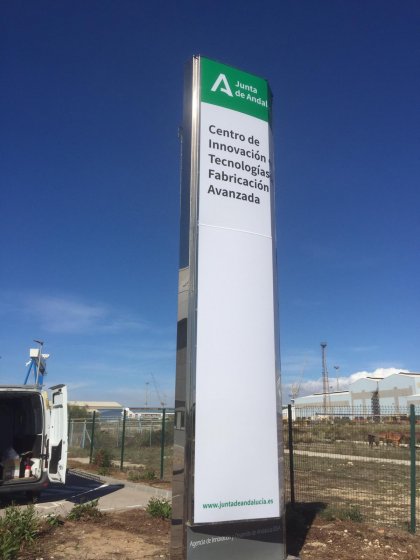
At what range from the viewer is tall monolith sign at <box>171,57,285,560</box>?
15.5 feet

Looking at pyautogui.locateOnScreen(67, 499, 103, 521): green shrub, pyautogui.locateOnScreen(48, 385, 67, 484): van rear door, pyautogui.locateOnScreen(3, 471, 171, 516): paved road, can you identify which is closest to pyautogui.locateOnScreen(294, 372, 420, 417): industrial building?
pyautogui.locateOnScreen(3, 471, 171, 516): paved road

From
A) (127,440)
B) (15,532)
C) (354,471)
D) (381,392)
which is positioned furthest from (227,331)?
(381,392)

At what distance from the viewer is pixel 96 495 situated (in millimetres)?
10727

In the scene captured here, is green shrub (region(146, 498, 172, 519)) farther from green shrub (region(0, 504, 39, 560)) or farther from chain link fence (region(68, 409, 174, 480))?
chain link fence (region(68, 409, 174, 480))

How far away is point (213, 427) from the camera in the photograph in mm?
4812

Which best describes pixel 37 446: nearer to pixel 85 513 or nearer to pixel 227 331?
pixel 85 513

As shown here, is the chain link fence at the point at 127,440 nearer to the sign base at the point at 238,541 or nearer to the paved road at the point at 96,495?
the paved road at the point at 96,495

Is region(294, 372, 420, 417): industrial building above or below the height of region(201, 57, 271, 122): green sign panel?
below

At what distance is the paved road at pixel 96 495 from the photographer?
937cm

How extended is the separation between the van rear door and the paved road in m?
0.65

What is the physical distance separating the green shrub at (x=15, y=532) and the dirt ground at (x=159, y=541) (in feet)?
0.47

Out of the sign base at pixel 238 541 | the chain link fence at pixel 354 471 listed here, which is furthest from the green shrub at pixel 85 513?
the sign base at pixel 238 541

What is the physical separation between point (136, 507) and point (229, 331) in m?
5.70

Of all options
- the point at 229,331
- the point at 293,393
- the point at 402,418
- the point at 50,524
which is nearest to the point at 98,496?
the point at 50,524
